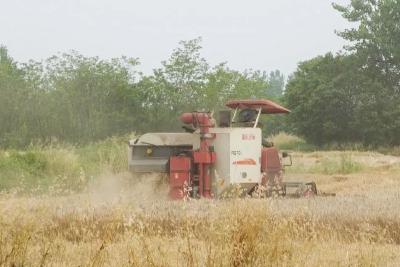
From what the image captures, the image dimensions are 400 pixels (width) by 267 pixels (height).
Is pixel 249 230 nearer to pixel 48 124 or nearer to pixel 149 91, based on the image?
pixel 48 124

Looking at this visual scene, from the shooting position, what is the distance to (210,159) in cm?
1189

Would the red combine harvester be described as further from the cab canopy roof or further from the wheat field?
the wheat field

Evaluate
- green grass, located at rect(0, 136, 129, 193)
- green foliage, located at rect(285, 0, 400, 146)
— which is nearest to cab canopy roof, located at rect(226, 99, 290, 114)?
green grass, located at rect(0, 136, 129, 193)

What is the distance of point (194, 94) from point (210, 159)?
20988mm

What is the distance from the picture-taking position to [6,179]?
15320mm

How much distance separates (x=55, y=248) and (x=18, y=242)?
104 cm

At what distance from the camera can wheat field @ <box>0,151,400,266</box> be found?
5.66 m

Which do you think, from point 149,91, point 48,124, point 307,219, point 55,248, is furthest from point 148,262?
point 149,91

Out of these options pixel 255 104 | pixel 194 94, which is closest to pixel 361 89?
pixel 194 94

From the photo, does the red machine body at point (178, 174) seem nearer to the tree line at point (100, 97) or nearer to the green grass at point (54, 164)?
the green grass at point (54, 164)

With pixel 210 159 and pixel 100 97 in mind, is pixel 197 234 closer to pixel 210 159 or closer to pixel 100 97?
pixel 210 159

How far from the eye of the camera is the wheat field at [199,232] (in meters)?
5.66

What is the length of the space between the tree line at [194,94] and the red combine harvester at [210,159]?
13.2 meters

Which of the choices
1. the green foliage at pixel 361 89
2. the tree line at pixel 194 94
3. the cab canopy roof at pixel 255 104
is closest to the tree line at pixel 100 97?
the tree line at pixel 194 94
